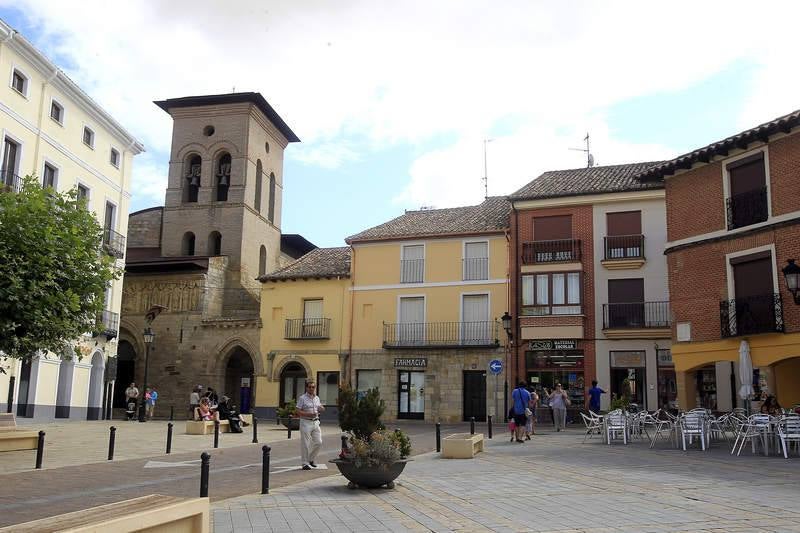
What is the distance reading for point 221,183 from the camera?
47500mm

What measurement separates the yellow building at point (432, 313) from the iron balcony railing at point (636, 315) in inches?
186

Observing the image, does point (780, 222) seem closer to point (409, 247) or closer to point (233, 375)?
point (409, 247)

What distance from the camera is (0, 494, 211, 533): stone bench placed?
17.1ft

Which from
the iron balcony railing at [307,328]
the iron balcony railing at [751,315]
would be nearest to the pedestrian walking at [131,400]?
the iron balcony railing at [307,328]

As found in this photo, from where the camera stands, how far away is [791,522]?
8.18 meters

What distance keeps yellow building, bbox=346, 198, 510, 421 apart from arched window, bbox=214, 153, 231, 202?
13.0 m

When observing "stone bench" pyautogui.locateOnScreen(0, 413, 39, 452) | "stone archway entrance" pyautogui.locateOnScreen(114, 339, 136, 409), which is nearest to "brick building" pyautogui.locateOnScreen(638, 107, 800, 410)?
"stone bench" pyautogui.locateOnScreen(0, 413, 39, 452)

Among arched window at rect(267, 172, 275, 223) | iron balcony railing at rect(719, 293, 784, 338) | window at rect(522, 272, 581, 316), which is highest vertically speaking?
arched window at rect(267, 172, 275, 223)

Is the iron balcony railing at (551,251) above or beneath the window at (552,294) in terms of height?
above

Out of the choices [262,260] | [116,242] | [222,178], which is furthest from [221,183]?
[116,242]

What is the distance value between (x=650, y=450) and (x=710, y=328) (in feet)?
17.5

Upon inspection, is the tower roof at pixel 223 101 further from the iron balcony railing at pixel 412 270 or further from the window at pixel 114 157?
the iron balcony railing at pixel 412 270

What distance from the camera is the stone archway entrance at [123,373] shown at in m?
41.4

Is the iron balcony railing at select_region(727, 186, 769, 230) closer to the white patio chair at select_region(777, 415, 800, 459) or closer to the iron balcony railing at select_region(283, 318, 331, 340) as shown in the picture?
the white patio chair at select_region(777, 415, 800, 459)
